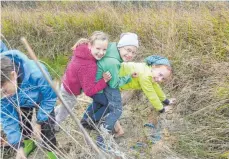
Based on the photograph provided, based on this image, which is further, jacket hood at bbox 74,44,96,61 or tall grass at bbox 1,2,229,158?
tall grass at bbox 1,2,229,158

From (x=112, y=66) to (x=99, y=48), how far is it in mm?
171

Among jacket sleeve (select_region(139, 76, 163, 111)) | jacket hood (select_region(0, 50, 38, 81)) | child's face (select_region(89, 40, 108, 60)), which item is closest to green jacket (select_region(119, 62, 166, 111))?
jacket sleeve (select_region(139, 76, 163, 111))

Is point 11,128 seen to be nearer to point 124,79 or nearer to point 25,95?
point 25,95

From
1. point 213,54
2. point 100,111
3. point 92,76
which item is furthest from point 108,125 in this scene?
point 213,54

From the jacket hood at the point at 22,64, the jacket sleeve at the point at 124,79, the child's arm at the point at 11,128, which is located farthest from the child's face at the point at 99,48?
the child's arm at the point at 11,128

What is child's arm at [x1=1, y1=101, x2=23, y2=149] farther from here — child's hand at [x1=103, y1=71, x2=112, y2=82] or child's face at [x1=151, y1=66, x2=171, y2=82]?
child's face at [x1=151, y1=66, x2=171, y2=82]

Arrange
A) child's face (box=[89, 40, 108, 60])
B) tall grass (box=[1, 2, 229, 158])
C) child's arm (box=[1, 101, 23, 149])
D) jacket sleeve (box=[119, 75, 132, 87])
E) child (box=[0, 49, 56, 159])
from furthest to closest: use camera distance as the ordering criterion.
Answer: tall grass (box=[1, 2, 229, 158]) → jacket sleeve (box=[119, 75, 132, 87]) → child's face (box=[89, 40, 108, 60]) → child's arm (box=[1, 101, 23, 149]) → child (box=[0, 49, 56, 159])

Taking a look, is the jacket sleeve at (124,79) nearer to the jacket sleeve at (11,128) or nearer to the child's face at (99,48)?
the child's face at (99,48)

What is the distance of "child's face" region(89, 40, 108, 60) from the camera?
254 cm

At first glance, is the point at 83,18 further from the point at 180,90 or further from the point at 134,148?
the point at 134,148

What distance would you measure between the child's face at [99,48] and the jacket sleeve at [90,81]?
0.10 m

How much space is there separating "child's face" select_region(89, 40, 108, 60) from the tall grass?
0.96 meters

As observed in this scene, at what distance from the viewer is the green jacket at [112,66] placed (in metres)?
2.61

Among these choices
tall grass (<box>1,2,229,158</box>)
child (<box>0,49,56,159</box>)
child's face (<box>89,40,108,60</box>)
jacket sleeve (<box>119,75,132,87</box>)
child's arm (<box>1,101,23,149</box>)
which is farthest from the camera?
tall grass (<box>1,2,229,158</box>)
